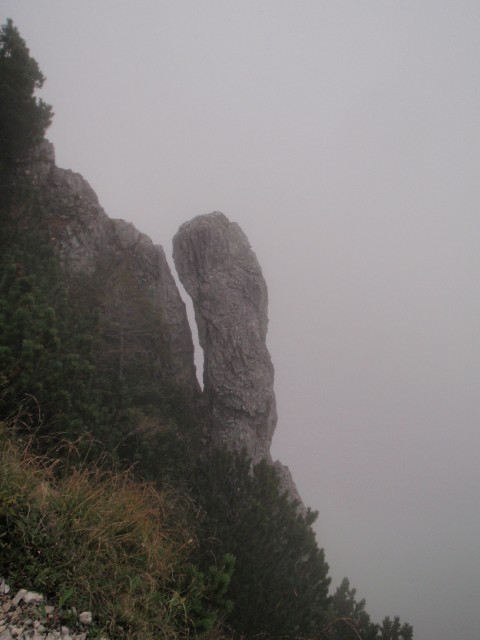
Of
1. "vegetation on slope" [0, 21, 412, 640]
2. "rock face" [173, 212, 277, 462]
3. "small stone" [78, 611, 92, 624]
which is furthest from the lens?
"rock face" [173, 212, 277, 462]

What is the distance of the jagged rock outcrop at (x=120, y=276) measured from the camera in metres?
13.2

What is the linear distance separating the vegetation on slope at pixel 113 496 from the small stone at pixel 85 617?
119mm

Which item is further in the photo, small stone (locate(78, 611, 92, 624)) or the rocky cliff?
the rocky cliff

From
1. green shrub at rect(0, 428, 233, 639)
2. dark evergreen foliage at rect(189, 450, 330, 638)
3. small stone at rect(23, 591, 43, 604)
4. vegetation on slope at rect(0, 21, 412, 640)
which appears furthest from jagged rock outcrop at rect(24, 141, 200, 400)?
small stone at rect(23, 591, 43, 604)

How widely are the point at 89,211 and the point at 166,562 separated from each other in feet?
45.2

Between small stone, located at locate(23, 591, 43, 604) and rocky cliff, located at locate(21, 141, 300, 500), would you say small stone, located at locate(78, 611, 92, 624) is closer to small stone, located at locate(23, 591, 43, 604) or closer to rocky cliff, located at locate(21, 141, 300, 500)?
small stone, located at locate(23, 591, 43, 604)

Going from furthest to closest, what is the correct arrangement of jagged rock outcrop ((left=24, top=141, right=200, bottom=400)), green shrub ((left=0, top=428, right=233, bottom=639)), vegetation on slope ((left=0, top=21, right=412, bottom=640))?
jagged rock outcrop ((left=24, top=141, right=200, bottom=400)) < vegetation on slope ((left=0, top=21, right=412, bottom=640)) < green shrub ((left=0, top=428, right=233, bottom=639))

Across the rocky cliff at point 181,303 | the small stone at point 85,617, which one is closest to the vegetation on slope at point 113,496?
the small stone at point 85,617

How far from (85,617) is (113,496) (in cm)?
158

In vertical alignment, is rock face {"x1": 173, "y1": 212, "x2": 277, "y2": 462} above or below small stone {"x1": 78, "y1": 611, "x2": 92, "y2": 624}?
above

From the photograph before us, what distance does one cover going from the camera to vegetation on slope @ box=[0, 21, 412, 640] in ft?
12.0

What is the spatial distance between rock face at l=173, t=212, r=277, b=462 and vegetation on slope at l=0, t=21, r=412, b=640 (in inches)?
78.8

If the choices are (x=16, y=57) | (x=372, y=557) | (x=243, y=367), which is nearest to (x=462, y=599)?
(x=372, y=557)

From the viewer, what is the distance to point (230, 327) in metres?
15.9
